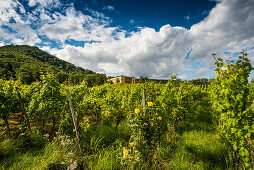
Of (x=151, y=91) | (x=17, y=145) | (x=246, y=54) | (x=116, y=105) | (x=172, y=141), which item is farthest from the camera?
(x=116, y=105)

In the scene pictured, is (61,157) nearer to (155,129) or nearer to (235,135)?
(155,129)

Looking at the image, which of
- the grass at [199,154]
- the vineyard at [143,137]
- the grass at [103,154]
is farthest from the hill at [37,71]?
the grass at [199,154]

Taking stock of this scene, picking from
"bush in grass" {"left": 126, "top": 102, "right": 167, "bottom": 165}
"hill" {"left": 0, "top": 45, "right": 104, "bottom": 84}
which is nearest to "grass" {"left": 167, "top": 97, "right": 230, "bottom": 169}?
"bush in grass" {"left": 126, "top": 102, "right": 167, "bottom": 165}

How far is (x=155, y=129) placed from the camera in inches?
95.7

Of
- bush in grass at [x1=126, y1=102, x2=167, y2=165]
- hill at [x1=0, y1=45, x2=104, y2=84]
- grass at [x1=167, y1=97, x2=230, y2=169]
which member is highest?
hill at [x1=0, y1=45, x2=104, y2=84]

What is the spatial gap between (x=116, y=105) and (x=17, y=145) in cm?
315

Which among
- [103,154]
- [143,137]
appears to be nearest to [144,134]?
[143,137]

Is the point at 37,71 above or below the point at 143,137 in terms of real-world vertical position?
above

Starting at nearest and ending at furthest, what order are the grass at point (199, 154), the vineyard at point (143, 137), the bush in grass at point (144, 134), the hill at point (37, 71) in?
the vineyard at point (143, 137) < the bush in grass at point (144, 134) < the grass at point (199, 154) < the hill at point (37, 71)

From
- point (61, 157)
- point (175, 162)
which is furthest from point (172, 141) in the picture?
point (61, 157)

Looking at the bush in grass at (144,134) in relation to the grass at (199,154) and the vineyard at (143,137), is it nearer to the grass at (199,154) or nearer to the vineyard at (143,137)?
the vineyard at (143,137)

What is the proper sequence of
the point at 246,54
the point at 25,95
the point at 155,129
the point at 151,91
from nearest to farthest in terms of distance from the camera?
1. the point at 246,54
2. the point at 155,129
3. the point at 151,91
4. the point at 25,95

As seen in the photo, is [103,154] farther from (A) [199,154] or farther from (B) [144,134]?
(A) [199,154]

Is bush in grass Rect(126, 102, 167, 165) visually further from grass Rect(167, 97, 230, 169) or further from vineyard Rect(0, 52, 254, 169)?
grass Rect(167, 97, 230, 169)
